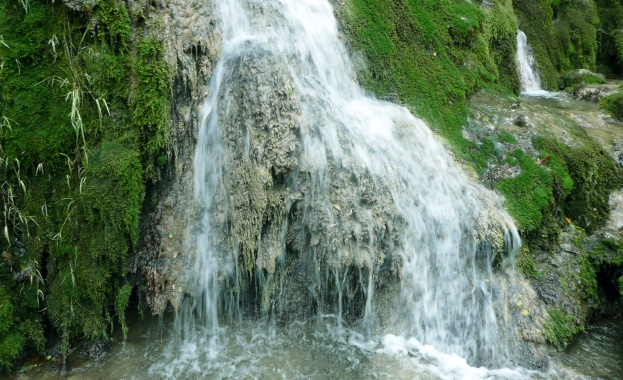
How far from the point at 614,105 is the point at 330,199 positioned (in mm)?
8682

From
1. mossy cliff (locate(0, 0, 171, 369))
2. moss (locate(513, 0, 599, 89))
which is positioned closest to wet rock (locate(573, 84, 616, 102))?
moss (locate(513, 0, 599, 89))

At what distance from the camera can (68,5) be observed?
5016mm

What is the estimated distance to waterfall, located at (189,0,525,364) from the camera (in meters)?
5.76

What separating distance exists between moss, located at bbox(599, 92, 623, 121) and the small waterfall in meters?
2.36

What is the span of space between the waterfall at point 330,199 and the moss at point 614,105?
5844mm

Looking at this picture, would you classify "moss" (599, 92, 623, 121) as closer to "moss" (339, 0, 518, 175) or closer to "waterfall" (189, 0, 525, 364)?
"moss" (339, 0, 518, 175)

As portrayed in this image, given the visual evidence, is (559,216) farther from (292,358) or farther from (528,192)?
(292,358)

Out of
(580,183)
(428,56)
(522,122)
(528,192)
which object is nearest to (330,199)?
(528,192)

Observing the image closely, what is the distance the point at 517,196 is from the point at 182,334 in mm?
5470

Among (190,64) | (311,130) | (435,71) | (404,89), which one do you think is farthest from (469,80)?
(190,64)

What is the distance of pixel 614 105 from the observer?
10.5 m

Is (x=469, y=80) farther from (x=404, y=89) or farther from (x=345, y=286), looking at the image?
(x=345, y=286)

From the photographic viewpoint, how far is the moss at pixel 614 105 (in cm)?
1034

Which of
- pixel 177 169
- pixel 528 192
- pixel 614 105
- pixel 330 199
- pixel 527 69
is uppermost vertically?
pixel 527 69
